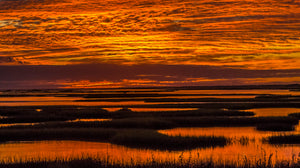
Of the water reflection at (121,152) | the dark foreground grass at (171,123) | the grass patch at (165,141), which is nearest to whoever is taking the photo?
the water reflection at (121,152)

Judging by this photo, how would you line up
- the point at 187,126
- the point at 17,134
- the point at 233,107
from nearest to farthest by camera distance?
the point at 17,134, the point at 187,126, the point at 233,107

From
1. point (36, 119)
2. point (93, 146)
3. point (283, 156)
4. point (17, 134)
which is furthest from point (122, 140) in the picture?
point (36, 119)

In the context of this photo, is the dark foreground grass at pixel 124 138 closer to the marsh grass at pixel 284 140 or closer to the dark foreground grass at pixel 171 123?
the marsh grass at pixel 284 140

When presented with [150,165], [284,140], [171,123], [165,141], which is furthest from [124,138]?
[284,140]

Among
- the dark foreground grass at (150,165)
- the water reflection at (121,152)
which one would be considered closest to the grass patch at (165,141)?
the water reflection at (121,152)

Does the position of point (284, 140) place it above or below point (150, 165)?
above

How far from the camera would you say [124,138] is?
20141 mm

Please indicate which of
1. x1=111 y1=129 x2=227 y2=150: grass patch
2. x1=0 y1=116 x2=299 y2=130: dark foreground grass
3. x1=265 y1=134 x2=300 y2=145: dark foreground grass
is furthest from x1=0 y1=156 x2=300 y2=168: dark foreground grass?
x1=0 y1=116 x2=299 y2=130: dark foreground grass

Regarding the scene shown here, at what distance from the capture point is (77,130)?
23.4 m

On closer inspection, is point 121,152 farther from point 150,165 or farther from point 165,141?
point 150,165

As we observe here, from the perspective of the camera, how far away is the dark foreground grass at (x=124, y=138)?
738 inches

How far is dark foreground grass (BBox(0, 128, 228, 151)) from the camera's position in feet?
61.5

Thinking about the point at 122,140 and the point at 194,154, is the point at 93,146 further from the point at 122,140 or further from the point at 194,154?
the point at 194,154

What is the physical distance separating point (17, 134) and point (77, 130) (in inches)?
142
